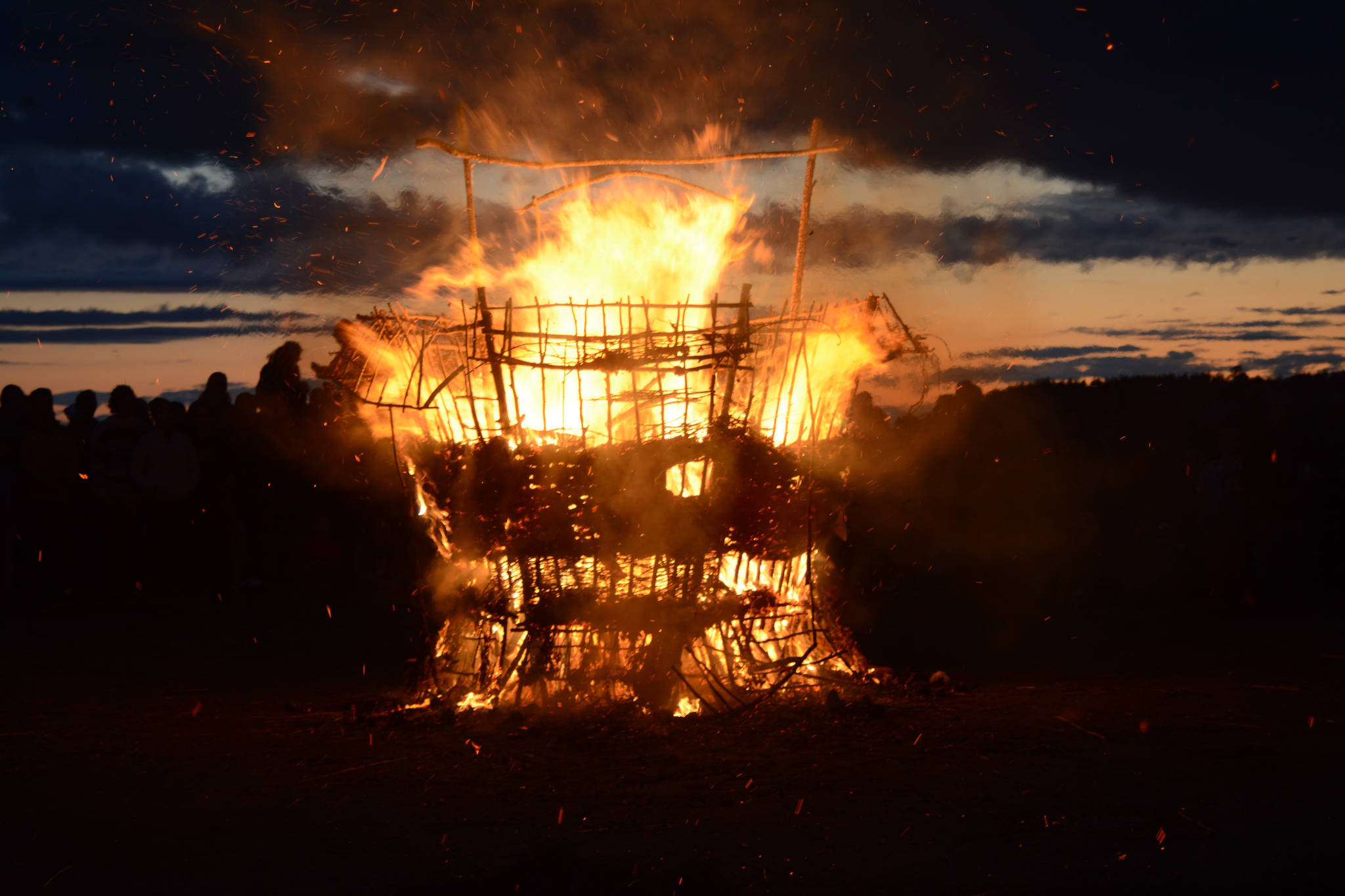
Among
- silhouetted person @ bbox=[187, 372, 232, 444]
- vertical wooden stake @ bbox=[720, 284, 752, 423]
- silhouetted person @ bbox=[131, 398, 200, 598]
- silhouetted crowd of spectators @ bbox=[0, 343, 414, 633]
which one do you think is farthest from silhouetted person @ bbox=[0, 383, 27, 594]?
vertical wooden stake @ bbox=[720, 284, 752, 423]

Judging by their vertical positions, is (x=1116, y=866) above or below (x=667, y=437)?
below

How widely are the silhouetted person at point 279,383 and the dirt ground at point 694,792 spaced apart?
3.84 meters

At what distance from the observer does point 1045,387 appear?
2381cm

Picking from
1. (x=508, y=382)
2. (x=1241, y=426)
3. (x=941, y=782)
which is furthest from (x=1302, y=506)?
(x=508, y=382)

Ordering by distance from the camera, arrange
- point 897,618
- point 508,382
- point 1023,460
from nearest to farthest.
Result: point 508,382, point 897,618, point 1023,460

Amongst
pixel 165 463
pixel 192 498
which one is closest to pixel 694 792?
pixel 192 498

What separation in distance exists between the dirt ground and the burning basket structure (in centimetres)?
44

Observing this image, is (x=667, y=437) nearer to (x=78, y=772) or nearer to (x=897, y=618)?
(x=78, y=772)

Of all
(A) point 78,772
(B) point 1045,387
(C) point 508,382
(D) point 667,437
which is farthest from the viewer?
(B) point 1045,387

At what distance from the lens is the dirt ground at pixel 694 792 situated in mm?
3684

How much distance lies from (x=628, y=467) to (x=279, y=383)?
19.2 ft

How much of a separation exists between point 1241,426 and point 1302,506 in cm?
105

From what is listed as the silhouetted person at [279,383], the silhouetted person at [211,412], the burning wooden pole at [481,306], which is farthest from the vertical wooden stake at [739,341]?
the silhouetted person at [211,412]

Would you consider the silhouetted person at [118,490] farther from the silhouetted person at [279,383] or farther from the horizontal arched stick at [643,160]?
the horizontal arched stick at [643,160]
